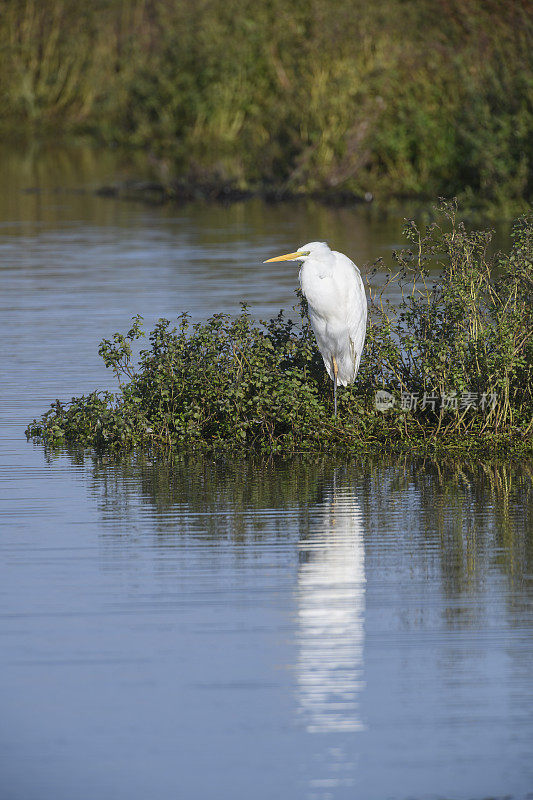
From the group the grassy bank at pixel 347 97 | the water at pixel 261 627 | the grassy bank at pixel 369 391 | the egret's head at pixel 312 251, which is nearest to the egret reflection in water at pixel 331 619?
the water at pixel 261 627

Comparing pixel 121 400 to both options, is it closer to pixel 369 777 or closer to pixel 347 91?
pixel 369 777

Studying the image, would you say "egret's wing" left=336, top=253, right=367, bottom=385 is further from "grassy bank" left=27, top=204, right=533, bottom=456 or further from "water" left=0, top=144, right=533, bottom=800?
"water" left=0, top=144, right=533, bottom=800

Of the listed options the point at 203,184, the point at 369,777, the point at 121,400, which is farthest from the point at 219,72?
the point at 369,777

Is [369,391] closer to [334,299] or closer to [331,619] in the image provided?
[334,299]

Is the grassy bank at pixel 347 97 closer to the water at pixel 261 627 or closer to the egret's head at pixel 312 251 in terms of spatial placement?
the egret's head at pixel 312 251

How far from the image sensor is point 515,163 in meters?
19.2

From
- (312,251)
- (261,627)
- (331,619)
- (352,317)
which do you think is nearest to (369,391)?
(352,317)

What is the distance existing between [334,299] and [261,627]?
113 inches

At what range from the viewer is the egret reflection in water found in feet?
15.6

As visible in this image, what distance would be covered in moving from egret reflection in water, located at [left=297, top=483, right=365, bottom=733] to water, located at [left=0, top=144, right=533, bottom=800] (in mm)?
12

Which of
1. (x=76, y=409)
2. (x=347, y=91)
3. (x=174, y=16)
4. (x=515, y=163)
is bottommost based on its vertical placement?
(x=76, y=409)

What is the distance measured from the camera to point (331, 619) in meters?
5.50

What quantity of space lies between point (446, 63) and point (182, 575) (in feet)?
60.0

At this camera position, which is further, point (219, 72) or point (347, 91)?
point (219, 72)
